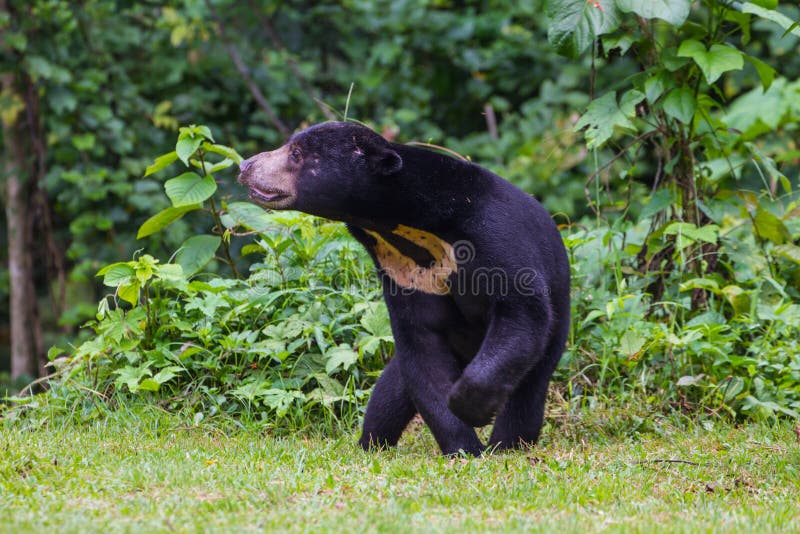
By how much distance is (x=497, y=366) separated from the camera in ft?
12.8

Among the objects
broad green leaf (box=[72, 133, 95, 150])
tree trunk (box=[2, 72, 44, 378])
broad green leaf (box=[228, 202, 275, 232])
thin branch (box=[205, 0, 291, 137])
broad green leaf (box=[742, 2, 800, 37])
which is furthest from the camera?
thin branch (box=[205, 0, 291, 137])

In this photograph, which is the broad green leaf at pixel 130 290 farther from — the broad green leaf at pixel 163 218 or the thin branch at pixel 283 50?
the thin branch at pixel 283 50

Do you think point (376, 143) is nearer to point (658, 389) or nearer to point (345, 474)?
point (345, 474)

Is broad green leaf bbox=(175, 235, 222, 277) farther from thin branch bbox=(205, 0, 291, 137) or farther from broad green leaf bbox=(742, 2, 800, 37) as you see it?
thin branch bbox=(205, 0, 291, 137)

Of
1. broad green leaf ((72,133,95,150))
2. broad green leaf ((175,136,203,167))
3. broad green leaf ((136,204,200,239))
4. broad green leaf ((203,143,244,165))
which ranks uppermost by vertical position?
broad green leaf ((175,136,203,167))

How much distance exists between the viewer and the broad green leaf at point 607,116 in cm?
534

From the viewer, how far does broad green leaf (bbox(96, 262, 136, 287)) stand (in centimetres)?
502

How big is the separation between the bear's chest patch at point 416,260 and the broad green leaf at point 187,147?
1.43 metres

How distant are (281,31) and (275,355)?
7378mm

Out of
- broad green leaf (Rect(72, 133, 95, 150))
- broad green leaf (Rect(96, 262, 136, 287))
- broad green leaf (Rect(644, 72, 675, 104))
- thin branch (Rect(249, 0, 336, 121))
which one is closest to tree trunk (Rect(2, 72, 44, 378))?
broad green leaf (Rect(72, 133, 95, 150))

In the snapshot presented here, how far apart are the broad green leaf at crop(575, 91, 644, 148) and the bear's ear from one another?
5.52ft

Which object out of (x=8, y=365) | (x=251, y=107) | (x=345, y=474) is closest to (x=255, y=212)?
(x=345, y=474)

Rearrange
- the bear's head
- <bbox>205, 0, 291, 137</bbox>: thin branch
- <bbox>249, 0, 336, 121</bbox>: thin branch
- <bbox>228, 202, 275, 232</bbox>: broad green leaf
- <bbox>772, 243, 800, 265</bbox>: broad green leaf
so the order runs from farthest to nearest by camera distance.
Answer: <bbox>249, 0, 336, 121</bbox>: thin branch
<bbox>205, 0, 291, 137</bbox>: thin branch
<bbox>772, 243, 800, 265</bbox>: broad green leaf
<bbox>228, 202, 275, 232</bbox>: broad green leaf
the bear's head

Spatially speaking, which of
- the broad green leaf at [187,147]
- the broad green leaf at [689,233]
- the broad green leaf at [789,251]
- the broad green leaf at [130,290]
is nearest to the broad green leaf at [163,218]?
the broad green leaf at [187,147]
